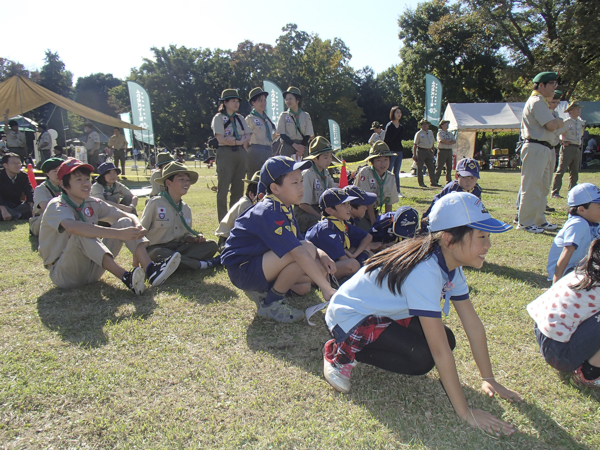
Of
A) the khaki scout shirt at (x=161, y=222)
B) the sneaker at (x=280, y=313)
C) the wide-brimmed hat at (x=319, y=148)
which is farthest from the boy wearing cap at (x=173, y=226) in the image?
the wide-brimmed hat at (x=319, y=148)

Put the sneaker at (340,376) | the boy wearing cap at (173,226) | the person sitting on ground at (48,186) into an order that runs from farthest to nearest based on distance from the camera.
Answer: the person sitting on ground at (48,186) → the boy wearing cap at (173,226) → the sneaker at (340,376)

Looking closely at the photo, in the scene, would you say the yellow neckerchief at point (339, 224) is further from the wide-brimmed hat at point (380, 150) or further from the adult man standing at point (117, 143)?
the adult man standing at point (117, 143)

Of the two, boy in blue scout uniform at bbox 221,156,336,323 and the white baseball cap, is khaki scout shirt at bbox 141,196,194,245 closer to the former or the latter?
boy in blue scout uniform at bbox 221,156,336,323

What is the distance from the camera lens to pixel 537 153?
5.86 metres

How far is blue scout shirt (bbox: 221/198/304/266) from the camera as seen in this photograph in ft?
9.46

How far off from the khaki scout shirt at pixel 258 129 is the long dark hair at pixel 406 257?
5169mm

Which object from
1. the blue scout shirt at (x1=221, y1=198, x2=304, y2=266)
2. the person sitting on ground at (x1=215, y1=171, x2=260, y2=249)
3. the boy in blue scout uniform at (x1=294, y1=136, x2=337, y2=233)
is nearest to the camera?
the blue scout shirt at (x1=221, y1=198, x2=304, y2=266)

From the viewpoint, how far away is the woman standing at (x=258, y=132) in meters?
6.78

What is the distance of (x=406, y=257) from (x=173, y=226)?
3257 millimetres

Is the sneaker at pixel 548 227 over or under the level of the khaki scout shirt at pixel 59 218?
under

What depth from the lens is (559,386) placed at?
2.33 metres

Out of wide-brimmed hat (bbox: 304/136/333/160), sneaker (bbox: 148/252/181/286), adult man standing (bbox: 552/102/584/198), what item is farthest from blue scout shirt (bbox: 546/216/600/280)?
adult man standing (bbox: 552/102/584/198)

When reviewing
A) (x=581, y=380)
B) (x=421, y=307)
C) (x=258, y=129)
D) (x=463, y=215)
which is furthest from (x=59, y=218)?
(x=581, y=380)

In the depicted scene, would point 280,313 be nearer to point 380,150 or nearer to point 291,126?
point 380,150
